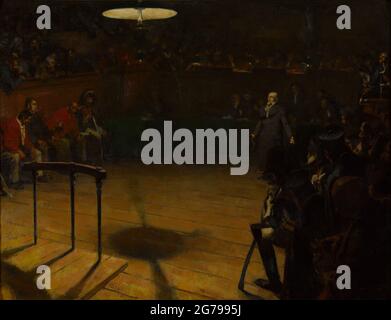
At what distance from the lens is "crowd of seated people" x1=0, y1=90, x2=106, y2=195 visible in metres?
4.10

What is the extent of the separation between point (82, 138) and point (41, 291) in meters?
1.31

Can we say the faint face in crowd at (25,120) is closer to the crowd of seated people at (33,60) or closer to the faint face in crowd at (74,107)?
the crowd of seated people at (33,60)

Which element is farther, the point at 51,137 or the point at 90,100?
the point at 51,137

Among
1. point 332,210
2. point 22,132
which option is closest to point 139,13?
point 22,132

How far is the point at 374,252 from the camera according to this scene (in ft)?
12.8

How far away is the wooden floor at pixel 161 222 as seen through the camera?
393cm

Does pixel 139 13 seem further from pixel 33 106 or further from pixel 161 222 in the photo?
pixel 161 222

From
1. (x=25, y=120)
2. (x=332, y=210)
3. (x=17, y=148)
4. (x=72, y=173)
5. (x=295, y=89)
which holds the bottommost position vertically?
(x=332, y=210)

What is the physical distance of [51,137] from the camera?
13.7 feet

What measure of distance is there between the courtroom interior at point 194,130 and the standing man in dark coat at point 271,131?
0.01m

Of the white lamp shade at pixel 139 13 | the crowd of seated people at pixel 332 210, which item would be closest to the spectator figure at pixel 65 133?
the white lamp shade at pixel 139 13

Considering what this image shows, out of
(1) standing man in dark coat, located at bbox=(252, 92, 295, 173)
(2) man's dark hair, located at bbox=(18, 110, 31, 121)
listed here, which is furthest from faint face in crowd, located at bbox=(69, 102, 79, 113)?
(1) standing man in dark coat, located at bbox=(252, 92, 295, 173)

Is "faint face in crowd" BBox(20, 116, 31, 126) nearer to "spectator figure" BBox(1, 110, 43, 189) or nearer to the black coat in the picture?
"spectator figure" BBox(1, 110, 43, 189)

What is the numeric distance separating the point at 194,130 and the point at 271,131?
2.10 feet
